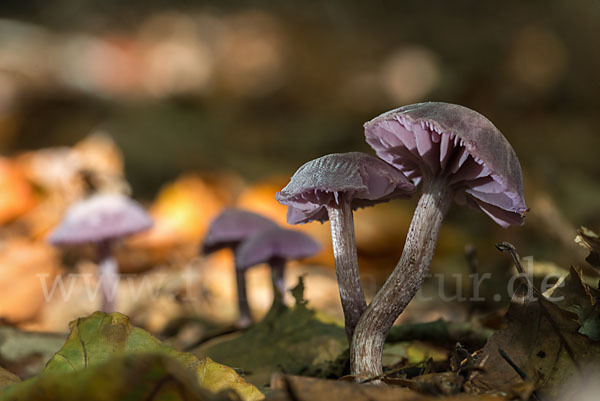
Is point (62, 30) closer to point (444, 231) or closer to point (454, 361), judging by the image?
point (444, 231)

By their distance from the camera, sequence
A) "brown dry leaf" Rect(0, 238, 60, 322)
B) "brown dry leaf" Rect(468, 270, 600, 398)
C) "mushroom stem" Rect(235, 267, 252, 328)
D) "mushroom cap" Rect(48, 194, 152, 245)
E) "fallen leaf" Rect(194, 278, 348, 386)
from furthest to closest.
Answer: "brown dry leaf" Rect(0, 238, 60, 322) → "mushroom cap" Rect(48, 194, 152, 245) → "mushroom stem" Rect(235, 267, 252, 328) → "fallen leaf" Rect(194, 278, 348, 386) → "brown dry leaf" Rect(468, 270, 600, 398)

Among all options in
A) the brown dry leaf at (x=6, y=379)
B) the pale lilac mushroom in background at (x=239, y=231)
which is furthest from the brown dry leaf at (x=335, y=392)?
the pale lilac mushroom in background at (x=239, y=231)

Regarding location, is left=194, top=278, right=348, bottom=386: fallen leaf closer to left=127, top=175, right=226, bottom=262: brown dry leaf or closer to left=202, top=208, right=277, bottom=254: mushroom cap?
left=202, top=208, right=277, bottom=254: mushroom cap


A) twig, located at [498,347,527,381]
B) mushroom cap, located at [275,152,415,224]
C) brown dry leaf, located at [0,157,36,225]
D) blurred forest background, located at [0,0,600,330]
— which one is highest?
blurred forest background, located at [0,0,600,330]

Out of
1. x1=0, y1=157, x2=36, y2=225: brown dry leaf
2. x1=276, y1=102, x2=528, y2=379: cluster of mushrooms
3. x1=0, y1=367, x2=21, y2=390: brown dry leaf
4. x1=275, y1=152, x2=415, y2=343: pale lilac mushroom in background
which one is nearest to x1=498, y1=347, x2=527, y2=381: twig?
x1=276, y1=102, x2=528, y2=379: cluster of mushrooms

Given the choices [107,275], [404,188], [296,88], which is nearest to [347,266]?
[404,188]

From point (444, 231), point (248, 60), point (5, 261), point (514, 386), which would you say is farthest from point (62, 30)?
point (514, 386)

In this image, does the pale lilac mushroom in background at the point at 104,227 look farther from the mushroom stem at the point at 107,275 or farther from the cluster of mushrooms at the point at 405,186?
the cluster of mushrooms at the point at 405,186
